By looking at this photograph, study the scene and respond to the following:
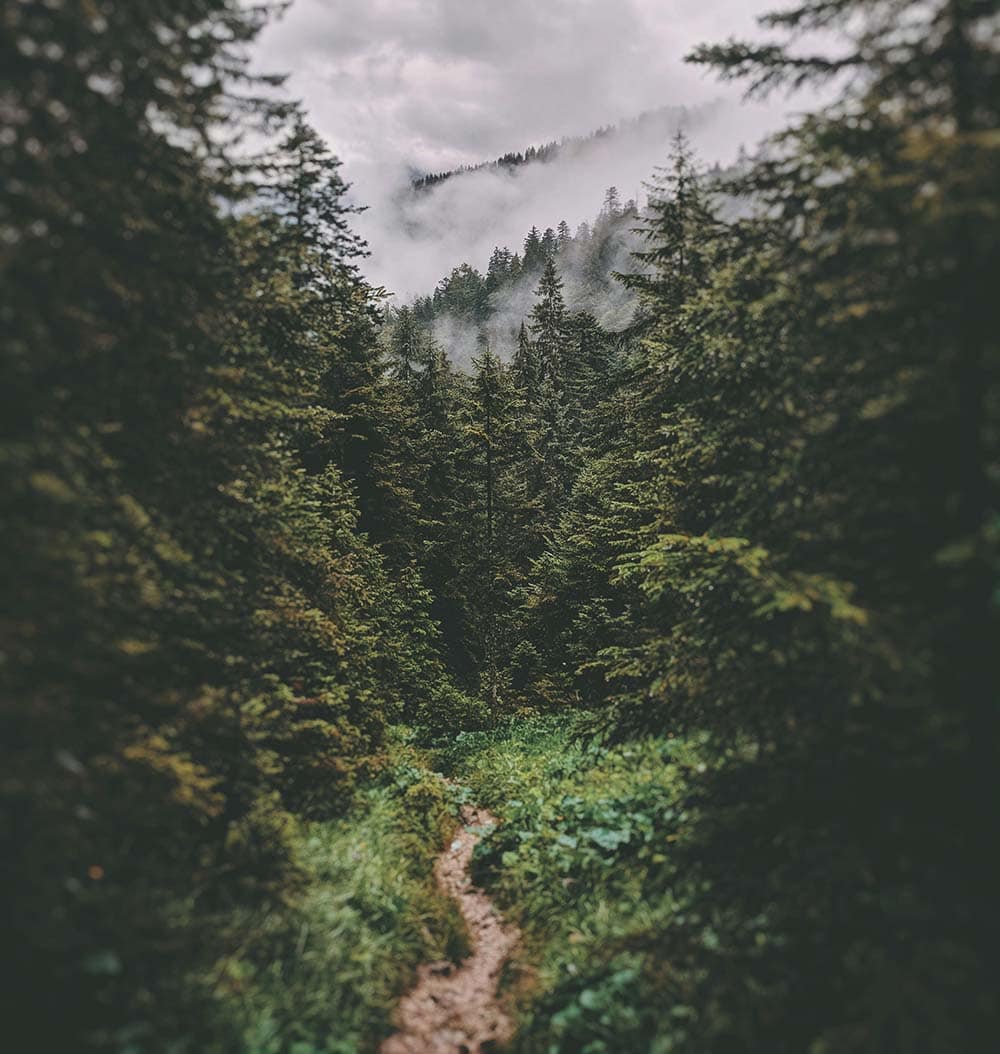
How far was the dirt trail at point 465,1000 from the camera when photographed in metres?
6.05

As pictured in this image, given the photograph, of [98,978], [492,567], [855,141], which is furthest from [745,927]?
[492,567]

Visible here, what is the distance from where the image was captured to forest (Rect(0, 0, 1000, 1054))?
3.79 metres

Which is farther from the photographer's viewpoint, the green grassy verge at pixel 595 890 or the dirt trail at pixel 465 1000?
the dirt trail at pixel 465 1000

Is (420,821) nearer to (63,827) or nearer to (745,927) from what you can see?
(745,927)

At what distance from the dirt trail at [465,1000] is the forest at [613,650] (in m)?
0.08

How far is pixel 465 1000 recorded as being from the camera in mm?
6797

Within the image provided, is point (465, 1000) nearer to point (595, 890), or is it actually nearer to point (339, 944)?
point (339, 944)

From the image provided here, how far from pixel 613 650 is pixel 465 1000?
16.3 ft

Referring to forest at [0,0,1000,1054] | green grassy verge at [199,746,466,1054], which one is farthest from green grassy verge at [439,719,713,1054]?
green grassy verge at [199,746,466,1054]

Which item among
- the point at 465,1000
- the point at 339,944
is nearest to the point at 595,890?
the point at 465,1000

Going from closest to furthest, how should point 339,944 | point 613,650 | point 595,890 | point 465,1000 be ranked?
point 339,944
point 465,1000
point 595,890
point 613,650

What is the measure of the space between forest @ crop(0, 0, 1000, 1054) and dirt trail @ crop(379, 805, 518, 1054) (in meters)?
0.08

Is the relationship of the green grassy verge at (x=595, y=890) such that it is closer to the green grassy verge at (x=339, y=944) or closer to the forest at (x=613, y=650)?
the forest at (x=613, y=650)

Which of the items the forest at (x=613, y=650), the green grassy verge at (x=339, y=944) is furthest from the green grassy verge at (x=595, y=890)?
the green grassy verge at (x=339, y=944)
